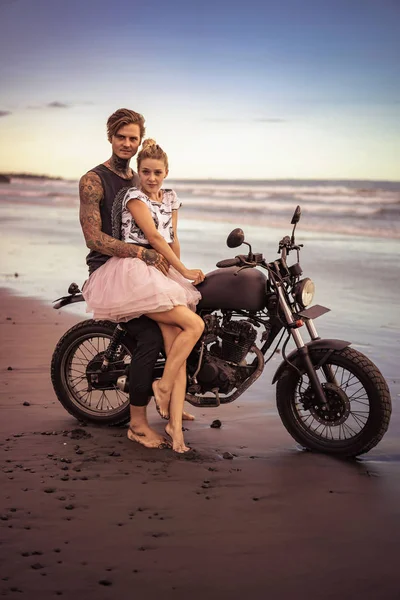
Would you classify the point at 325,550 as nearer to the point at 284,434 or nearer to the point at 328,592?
the point at 328,592

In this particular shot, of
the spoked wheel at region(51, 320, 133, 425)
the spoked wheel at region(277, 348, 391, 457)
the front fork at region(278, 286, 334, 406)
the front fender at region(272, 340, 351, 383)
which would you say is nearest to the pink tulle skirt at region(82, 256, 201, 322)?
the spoked wheel at region(51, 320, 133, 425)

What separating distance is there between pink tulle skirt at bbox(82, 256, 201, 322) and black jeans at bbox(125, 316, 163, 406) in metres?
0.10

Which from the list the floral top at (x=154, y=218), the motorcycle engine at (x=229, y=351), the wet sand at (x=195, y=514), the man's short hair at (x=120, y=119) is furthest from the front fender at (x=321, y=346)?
the man's short hair at (x=120, y=119)

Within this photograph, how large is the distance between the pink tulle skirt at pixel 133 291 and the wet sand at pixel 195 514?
2.53 ft

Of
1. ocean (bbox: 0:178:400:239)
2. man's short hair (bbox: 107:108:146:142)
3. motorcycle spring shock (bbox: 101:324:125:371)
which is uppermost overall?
man's short hair (bbox: 107:108:146:142)

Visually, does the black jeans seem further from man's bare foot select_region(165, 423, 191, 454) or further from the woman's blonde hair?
the woman's blonde hair

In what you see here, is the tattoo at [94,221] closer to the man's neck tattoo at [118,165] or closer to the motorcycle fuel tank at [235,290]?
the man's neck tattoo at [118,165]

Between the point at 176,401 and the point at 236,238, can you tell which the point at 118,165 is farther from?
the point at 176,401

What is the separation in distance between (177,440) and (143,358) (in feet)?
1.63

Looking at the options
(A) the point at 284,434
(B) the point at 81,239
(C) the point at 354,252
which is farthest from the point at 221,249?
(A) the point at 284,434

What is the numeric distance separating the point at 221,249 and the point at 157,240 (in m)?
9.81

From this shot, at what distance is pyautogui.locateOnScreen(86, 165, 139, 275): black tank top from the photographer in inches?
197

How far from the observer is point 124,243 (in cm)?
479

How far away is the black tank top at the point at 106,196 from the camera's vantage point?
4996mm
